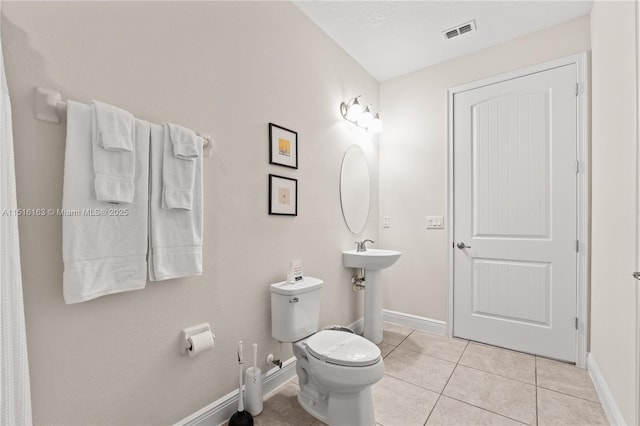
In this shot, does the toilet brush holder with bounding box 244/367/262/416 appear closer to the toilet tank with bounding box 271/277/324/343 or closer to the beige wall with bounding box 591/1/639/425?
the toilet tank with bounding box 271/277/324/343

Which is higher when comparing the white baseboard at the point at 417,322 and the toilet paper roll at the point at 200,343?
the toilet paper roll at the point at 200,343

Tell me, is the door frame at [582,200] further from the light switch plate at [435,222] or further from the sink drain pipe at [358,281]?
the sink drain pipe at [358,281]

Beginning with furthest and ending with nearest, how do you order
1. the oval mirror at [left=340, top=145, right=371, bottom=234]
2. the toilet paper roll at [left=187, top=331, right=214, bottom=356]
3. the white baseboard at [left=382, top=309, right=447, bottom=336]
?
the white baseboard at [left=382, top=309, right=447, bottom=336], the oval mirror at [left=340, top=145, right=371, bottom=234], the toilet paper roll at [left=187, top=331, right=214, bottom=356]

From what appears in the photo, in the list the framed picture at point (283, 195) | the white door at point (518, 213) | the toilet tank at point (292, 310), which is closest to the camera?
the toilet tank at point (292, 310)

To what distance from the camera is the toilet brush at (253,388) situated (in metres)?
1.59

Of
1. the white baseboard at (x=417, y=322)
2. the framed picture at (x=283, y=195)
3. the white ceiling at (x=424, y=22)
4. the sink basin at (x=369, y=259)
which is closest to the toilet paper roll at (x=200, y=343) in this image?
the framed picture at (x=283, y=195)

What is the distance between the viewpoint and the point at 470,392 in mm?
1806

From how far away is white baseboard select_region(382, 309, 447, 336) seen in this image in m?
2.69

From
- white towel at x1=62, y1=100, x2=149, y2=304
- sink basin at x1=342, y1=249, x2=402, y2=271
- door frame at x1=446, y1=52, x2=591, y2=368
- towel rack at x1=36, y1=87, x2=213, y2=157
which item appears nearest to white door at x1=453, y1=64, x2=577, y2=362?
door frame at x1=446, y1=52, x2=591, y2=368

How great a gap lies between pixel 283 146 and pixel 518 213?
193cm

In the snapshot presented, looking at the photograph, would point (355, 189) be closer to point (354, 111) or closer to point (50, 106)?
point (354, 111)

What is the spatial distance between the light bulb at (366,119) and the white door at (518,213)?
771 millimetres

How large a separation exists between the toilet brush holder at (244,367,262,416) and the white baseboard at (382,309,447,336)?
68.1 inches

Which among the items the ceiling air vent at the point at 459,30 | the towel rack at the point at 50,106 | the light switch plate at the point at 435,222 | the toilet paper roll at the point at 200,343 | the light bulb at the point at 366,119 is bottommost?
the toilet paper roll at the point at 200,343
